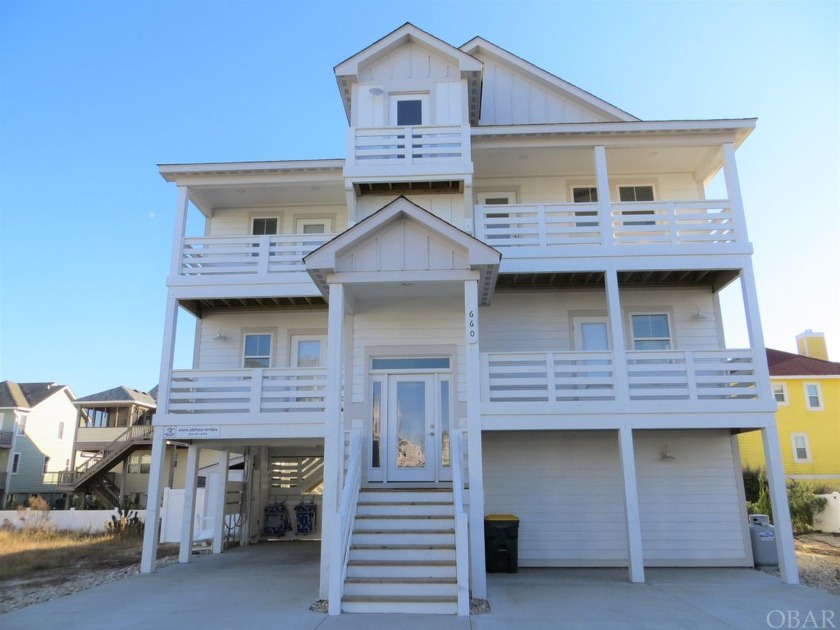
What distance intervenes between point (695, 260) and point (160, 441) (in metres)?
11.9

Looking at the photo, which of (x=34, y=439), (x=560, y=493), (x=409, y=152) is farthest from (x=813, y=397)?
Answer: (x=34, y=439)

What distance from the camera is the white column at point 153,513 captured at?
12.4m

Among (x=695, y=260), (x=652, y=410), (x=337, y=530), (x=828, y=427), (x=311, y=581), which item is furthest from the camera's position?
(x=828, y=427)

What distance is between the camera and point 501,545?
38.7ft

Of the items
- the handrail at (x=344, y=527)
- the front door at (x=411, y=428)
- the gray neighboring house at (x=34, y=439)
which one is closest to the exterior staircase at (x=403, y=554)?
the handrail at (x=344, y=527)

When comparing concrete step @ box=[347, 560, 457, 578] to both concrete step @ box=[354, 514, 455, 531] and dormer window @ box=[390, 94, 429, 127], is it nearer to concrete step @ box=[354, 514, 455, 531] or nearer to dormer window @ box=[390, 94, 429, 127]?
concrete step @ box=[354, 514, 455, 531]

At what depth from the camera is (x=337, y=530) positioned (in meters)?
8.50

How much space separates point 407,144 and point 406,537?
812cm

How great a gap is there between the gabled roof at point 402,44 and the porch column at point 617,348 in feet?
18.8

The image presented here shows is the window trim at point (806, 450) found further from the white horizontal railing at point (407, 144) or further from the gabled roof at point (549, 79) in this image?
the white horizontal railing at point (407, 144)

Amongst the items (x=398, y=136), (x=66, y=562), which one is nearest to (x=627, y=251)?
(x=398, y=136)

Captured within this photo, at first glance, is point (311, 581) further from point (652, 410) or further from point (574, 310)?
point (574, 310)

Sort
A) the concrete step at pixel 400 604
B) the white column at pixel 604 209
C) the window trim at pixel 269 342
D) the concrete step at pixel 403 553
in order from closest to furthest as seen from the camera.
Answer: the concrete step at pixel 400 604, the concrete step at pixel 403 553, the white column at pixel 604 209, the window trim at pixel 269 342

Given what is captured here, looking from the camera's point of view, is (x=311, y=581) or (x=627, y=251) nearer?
(x=311, y=581)
